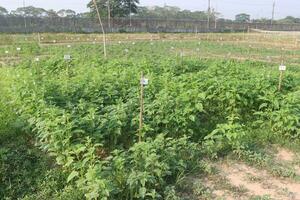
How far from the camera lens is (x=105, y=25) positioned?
43.6 metres

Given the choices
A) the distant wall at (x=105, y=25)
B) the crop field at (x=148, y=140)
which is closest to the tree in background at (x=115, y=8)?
the distant wall at (x=105, y=25)

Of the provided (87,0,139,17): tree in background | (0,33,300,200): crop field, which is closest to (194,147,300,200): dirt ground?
(0,33,300,200): crop field

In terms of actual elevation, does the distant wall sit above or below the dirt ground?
above

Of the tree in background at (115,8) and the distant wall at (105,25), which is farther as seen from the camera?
the tree in background at (115,8)

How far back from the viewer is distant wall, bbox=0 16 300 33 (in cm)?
3772

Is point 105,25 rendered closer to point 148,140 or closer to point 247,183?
point 148,140

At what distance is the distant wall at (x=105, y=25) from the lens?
37719mm

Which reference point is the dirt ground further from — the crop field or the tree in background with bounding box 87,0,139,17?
the tree in background with bounding box 87,0,139,17

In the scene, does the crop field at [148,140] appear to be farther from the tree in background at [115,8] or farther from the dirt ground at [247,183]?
the tree in background at [115,8]

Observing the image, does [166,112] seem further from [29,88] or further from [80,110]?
[29,88]

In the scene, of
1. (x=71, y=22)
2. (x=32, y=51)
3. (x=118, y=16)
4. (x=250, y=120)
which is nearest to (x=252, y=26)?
(x=118, y=16)

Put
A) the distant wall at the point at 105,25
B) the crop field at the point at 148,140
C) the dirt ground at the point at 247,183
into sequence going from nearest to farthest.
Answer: the crop field at the point at 148,140, the dirt ground at the point at 247,183, the distant wall at the point at 105,25

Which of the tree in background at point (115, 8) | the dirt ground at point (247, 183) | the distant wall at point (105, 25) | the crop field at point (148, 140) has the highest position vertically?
the tree in background at point (115, 8)

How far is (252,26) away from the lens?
6106 cm
